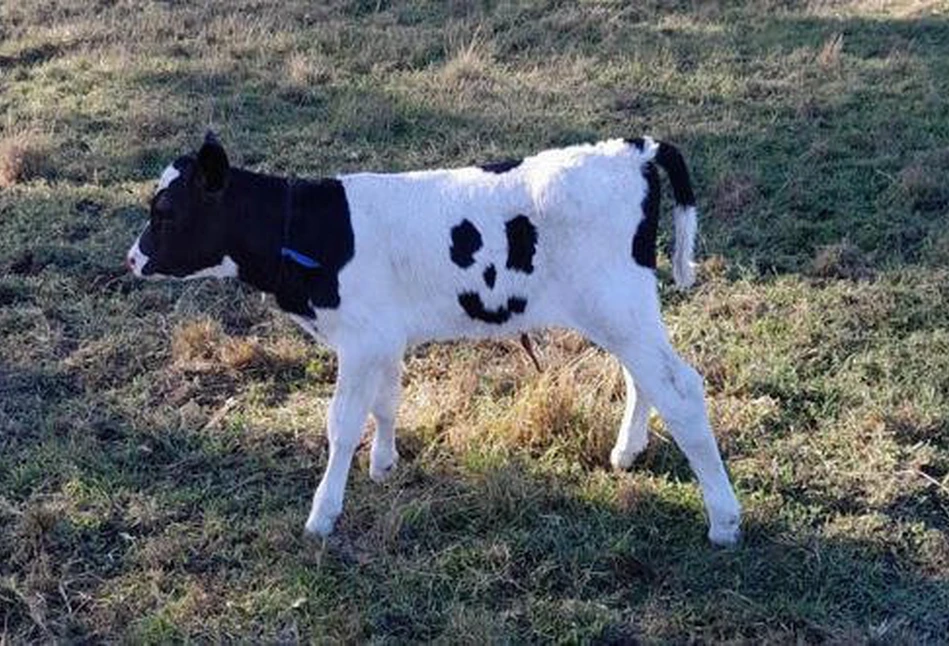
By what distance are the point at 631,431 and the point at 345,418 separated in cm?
122

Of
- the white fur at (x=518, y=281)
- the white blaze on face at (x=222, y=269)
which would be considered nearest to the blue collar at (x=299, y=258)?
the white fur at (x=518, y=281)

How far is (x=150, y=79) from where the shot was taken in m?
12.0

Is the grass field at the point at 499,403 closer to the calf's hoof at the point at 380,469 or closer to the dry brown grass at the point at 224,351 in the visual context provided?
the dry brown grass at the point at 224,351

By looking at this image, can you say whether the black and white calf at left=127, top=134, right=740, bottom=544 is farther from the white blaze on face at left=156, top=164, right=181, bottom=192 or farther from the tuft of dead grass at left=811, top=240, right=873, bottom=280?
the tuft of dead grass at left=811, top=240, right=873, bottom=280

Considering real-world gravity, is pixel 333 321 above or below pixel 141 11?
above

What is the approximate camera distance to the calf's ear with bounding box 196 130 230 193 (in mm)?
4977

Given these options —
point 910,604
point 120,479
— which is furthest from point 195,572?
point 910,604

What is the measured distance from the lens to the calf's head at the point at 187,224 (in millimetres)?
5105

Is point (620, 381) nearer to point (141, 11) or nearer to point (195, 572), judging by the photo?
point (195, 572)

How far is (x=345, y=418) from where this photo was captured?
208 inches

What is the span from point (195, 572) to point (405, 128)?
5.89m

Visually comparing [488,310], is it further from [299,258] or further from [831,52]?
[831,52]

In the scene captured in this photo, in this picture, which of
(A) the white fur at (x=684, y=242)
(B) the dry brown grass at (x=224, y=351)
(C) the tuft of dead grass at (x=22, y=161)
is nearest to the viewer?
(A) the white fur at (x=684, y=242)

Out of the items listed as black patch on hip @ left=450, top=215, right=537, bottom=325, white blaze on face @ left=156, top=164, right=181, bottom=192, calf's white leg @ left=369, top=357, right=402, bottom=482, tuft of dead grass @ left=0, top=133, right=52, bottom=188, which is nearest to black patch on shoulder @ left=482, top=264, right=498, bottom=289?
black patch on hip @ left=450, top=215, right=537, bottom=325
